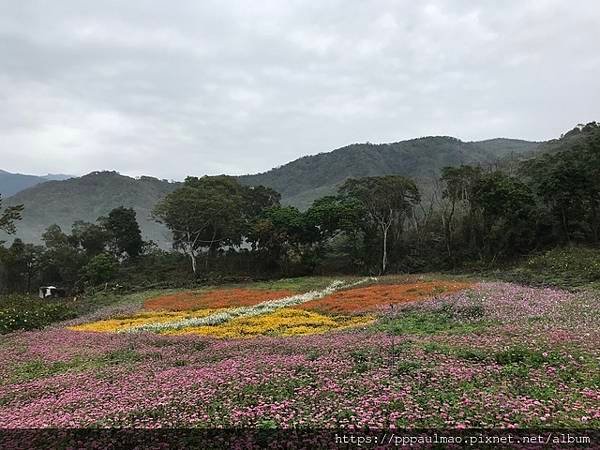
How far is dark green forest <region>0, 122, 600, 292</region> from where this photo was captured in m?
37.6

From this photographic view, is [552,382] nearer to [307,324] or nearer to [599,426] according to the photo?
[599,426]

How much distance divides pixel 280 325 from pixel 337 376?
912cm

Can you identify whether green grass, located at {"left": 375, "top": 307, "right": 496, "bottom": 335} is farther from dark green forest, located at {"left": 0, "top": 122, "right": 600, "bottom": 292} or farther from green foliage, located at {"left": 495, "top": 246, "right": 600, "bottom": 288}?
dark green forest, located at {"left": 0, "top": 122, "right": 600, "bottom": 292}

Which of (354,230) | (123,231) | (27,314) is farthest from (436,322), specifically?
(123,231)

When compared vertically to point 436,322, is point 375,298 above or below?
below

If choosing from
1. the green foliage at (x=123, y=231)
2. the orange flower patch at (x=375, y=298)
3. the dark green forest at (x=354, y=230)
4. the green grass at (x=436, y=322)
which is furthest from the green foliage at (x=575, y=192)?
the green foliage at (x=123, y=231)

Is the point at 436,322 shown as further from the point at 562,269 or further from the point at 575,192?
the point at 575,192

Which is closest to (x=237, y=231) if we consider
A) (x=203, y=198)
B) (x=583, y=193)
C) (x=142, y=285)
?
(x=203, y=198)

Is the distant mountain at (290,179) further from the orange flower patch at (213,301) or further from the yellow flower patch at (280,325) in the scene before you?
the yellow flower patch at (280,325)

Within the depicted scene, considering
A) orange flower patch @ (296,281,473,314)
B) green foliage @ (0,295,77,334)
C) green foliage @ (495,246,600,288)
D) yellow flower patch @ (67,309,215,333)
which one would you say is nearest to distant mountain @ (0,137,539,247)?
green foliage @ (495,246,600,288)

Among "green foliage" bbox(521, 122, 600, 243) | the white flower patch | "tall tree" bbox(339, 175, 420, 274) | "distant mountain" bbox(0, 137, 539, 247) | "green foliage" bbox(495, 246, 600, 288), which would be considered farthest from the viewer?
"distant mountain" bbox(0, 137, 539, 247)

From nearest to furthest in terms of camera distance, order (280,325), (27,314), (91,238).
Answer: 1. (280,325)
2. (27,314)
3. (91,238)

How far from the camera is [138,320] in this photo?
72.6 feet

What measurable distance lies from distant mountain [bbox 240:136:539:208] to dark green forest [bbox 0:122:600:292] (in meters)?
37.6
